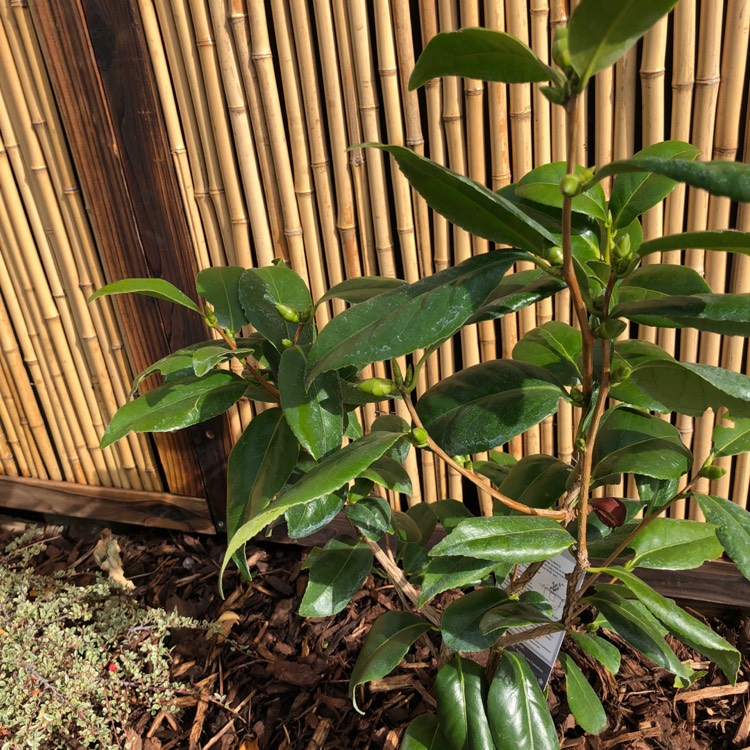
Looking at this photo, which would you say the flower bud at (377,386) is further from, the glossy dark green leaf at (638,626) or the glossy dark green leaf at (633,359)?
the glossy dark green leaf at (638,626)

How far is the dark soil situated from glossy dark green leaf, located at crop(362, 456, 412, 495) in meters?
0.71

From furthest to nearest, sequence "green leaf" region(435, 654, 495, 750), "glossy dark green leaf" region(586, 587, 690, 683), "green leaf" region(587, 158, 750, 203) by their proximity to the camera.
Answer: "green leaf" region(435, 654, 495, 750) → "glossy dark green leaf" region(586, 587, 690, 683) → "green leaf" region(587, 158, 750, 203)

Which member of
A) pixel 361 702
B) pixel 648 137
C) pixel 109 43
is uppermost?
pixel 109 43

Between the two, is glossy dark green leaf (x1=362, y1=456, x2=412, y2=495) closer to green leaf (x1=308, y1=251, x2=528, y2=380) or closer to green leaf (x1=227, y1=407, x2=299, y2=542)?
green leaf (x1=227, y1=407, x2=299, y2=542)

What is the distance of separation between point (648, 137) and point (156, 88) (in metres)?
0.99

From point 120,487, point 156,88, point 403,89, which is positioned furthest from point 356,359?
point 120,487

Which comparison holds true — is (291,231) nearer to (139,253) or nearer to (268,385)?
(139,253)

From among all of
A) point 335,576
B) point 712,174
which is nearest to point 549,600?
point 335,576

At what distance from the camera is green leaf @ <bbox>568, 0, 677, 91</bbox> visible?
2.00ft

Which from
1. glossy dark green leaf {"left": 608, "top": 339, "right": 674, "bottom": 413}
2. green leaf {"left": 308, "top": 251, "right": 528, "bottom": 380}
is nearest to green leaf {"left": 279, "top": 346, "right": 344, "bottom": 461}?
green leaf {"left": 308, "top": 251, "right": 528, "bottom": 380}

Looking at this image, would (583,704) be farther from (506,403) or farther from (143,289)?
(143,289)

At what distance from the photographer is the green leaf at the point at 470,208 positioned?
75 centimetres

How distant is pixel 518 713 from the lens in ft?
3.86

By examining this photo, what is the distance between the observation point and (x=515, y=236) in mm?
792
